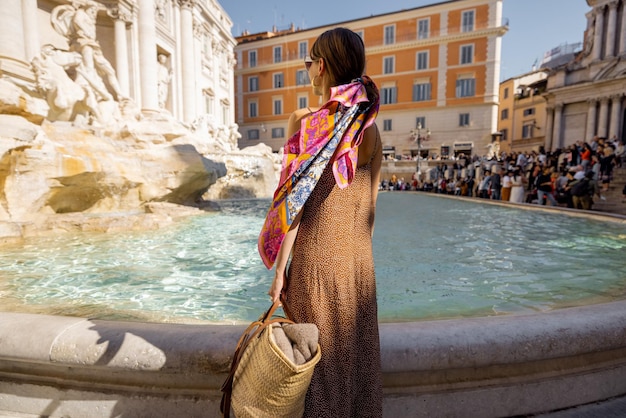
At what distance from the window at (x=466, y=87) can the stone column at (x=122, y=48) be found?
2559cm

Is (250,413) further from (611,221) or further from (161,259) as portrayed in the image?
(611,221)

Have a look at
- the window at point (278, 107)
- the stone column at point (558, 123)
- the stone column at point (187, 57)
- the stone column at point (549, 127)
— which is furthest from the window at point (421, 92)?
the stone column at point (187, 57)

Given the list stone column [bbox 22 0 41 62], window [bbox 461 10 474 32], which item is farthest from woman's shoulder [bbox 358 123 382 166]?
window [bbox 461 10 474 32]

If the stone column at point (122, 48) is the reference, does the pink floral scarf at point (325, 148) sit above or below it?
below

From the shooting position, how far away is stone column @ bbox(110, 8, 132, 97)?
1430 cm

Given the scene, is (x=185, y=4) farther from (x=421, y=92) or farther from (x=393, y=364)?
(x=393, y=364)

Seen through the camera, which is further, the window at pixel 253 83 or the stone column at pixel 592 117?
the window at pixel 253 83

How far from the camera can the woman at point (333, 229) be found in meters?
1.07

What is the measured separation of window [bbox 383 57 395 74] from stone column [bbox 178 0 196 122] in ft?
61.1

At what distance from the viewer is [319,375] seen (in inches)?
44.4

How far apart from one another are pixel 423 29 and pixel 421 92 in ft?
18.0

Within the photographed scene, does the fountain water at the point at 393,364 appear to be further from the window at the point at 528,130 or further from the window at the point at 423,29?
the window at the point at 528,130

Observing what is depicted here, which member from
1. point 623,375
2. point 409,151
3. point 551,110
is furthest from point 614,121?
point 623,375

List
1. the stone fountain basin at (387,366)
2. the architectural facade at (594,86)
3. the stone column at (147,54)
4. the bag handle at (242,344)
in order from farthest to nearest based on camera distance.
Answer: the architectural facade at (594,86), the stone column at (147,54), the stone fountain basin at (387,366), the bag handle at (242,344)
